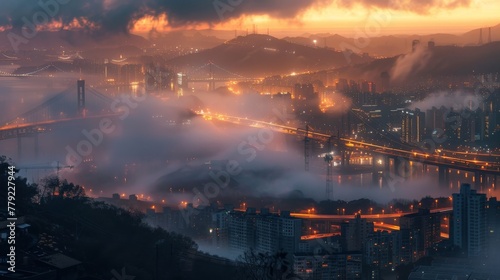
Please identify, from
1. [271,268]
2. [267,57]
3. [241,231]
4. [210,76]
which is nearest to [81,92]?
[210,76]

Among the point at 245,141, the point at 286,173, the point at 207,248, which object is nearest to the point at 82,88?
the point at 245,141

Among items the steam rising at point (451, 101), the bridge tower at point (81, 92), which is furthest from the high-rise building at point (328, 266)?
the steam rising at point (451, 101)

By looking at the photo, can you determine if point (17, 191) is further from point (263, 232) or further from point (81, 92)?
point (81, 92)

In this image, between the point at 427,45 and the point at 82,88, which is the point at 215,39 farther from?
the point at 82,88

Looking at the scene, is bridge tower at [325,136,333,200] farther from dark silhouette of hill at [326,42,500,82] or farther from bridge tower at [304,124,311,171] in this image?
dark silhouette of hill at [326,42,500,82]

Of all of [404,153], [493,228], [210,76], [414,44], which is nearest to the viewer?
[493,228]

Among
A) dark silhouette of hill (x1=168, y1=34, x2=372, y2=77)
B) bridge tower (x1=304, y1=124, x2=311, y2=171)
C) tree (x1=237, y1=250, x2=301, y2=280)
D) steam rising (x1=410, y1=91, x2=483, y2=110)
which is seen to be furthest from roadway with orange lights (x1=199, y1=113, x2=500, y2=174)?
tree (x1=237, y1=250, x2=301, y2=280)
